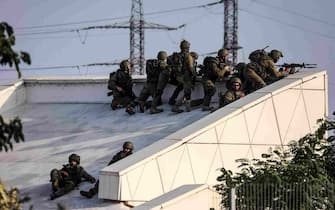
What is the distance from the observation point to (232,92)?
19578 millimetres

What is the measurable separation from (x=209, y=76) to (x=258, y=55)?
129 cm

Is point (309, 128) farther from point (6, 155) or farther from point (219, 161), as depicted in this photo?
point (6, 155)

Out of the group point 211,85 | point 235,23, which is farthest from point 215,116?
point 235,23

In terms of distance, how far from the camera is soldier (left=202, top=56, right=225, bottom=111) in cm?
2020

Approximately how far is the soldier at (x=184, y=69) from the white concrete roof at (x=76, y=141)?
0.45 meters

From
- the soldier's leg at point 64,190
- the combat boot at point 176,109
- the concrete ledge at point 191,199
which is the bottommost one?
the soldier's leg at point 64,190

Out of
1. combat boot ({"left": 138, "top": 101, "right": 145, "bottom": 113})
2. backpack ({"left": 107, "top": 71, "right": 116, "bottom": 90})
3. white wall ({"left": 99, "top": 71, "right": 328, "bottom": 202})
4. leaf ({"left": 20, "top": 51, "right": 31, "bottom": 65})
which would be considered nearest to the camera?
leaf ({"left": 20, "top": 51, "right": 31, "bottom": 65})

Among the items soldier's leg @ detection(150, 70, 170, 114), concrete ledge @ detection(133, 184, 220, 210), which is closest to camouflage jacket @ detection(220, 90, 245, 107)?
soldier's leg @ detection(150, 70, 170, 114)

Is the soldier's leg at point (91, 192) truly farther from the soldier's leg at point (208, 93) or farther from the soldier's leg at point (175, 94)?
the soldier's leg at point (175, 94)

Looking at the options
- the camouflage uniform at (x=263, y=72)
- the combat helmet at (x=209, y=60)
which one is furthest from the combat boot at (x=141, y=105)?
the camouflage uniform at (x=263, y=72)

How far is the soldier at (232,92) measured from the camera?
19453 millimetres

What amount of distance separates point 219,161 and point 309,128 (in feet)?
10.0

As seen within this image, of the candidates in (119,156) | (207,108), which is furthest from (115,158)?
(207,108)

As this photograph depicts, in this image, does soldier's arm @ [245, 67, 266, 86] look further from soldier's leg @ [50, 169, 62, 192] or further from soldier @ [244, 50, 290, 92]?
soldier's leg @ [50, 169, 62, 192]
